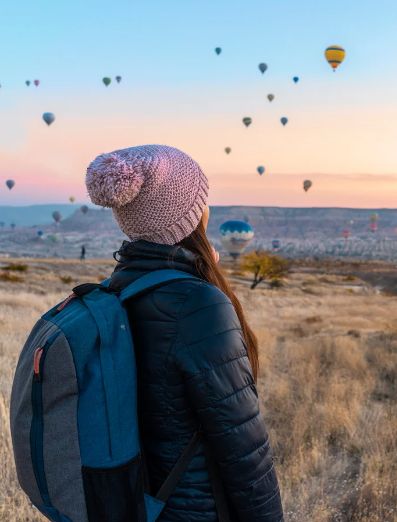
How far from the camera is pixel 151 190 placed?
62.5 inches

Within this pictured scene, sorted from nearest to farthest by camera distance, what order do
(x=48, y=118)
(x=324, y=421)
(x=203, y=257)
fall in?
(x=203, y=257) < (x=324, y=421) < (x=48, y=118)

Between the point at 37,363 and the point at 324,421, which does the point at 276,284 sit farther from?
the point at 37,363

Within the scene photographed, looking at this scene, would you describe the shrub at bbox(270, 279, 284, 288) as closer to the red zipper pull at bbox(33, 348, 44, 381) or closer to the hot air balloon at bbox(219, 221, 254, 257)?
the hot air balloon at bbox(219, 221, 254, 257)

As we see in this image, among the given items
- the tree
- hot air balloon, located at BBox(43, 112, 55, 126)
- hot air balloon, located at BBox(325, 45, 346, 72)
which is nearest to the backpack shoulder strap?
the tree

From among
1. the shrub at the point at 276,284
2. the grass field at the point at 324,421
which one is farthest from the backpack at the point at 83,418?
the shrub at the point at 276,284

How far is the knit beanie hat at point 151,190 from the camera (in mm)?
1531

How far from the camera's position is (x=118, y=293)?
154 centimetres

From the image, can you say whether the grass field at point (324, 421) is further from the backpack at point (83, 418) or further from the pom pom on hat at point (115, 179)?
the pom pom on hat at point (115, 179)

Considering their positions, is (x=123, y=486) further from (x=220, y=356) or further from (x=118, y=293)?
(x=118, y=293)

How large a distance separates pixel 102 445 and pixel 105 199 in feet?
2.45

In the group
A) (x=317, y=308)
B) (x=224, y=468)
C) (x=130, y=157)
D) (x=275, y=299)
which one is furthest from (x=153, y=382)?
(x=275, y=299)

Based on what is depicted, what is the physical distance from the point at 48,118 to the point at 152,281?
64.6 metres

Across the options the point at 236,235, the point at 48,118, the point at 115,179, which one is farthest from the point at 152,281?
the point at 48,118

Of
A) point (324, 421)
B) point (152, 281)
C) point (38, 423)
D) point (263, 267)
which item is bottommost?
point (263, 267)
